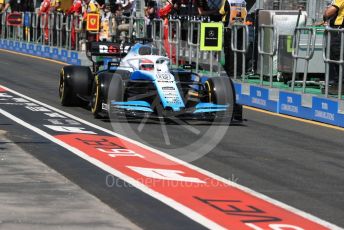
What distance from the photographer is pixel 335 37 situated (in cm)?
1612

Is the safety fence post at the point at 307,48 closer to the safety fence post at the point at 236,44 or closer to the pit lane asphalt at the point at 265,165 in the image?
the pit lane asphalt at the point at 265,165

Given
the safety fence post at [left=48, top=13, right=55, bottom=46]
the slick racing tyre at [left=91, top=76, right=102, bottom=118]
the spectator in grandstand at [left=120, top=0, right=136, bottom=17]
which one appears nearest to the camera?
the slick racing tyre at [left=91, top=76, right=102, bottom=118]

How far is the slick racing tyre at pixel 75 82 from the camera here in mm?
16578

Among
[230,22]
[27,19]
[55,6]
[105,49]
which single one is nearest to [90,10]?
[55,6]

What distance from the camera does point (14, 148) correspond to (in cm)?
1177

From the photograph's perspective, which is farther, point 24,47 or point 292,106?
point 24,47

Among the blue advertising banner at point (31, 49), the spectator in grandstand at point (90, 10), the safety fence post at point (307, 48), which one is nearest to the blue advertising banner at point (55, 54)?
the blue advertising banner at point (31, 49)

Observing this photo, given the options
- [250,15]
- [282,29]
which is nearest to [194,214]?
[282,29]

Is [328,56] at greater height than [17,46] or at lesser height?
greater

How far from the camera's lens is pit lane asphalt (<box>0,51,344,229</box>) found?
8.59 meters

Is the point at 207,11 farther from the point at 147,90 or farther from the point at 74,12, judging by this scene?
the point at 74,12

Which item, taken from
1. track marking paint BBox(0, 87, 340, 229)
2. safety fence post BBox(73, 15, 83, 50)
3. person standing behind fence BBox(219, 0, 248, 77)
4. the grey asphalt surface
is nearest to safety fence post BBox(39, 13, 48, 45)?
safety fence post BBox(73, 15, 83, 50)

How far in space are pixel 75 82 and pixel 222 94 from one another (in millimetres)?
2839

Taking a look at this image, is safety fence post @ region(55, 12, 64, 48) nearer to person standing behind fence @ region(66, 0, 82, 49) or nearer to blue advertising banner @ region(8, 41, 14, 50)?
person standing behind fence @ region(66, 0, 82, 49)
